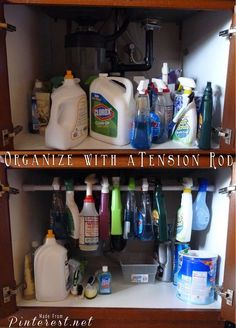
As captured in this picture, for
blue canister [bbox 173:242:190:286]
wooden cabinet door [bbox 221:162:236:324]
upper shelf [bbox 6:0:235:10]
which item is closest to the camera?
upper shelf [bbox 6:0:235:10]

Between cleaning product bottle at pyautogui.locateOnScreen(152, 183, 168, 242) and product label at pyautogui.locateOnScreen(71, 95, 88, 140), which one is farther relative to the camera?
cleaning product bottle at pyautogui.locateOnScreen(152, 183, 168, 242)

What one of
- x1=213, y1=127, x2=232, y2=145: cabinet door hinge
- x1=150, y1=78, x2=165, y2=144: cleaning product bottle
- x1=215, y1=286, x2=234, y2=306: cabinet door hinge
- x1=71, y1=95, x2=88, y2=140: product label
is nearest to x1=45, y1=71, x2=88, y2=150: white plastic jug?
x1=71, y1=95, x2=88, y2=140: product label

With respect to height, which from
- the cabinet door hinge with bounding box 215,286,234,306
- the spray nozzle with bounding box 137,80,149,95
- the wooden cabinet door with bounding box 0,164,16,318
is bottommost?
the cabinet door hinge with bounding box 215,286,234,306

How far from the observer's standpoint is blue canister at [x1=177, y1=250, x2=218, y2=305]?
1.16 metres

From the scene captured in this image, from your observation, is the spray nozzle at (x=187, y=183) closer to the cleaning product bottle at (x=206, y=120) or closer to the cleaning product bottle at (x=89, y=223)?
the cleaning product bottle at (x=206, y=120)

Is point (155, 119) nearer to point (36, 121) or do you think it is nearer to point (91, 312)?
point (36, 121)

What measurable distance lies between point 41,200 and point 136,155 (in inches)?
25.4

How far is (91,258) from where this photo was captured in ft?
5.00

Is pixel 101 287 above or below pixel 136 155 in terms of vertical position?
below

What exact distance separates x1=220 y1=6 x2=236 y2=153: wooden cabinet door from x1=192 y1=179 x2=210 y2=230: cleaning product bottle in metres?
0.22

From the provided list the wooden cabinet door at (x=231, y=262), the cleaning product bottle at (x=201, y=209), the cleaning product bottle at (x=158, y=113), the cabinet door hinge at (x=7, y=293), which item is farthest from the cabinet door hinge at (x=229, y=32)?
the cabinet door hinge at (x=7, y=293)

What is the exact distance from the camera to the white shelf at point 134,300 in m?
1.17

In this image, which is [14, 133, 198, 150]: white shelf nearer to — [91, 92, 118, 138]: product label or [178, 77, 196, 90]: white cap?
[91, 92, 118, 138]: product label

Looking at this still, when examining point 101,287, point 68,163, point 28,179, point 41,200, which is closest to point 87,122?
point 68,163
